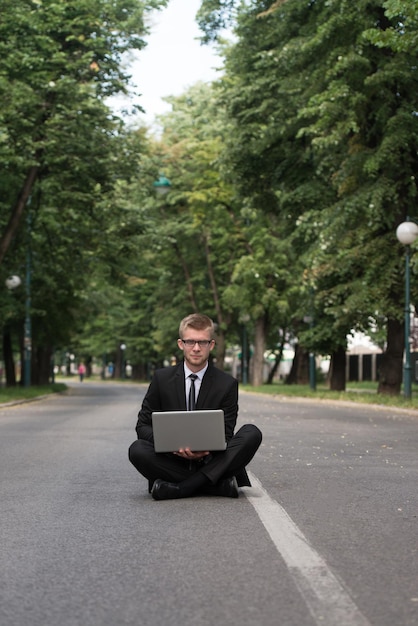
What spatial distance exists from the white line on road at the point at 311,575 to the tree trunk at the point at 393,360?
76.0 ft

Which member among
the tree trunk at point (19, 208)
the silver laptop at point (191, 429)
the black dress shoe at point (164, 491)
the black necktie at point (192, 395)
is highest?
the tree trunk at point (19, 208)

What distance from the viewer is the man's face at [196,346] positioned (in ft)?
26.8

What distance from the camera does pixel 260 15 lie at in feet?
101

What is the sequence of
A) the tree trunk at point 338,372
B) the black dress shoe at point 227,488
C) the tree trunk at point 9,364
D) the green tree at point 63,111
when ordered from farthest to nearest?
the tree trunk at point 9,364 → the tree trunk at point 338,372 → the green tree at point 63,111 → the black dress shoe at point 227,488

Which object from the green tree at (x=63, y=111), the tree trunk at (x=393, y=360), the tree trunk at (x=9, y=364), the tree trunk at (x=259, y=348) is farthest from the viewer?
the tree trunk at (x=259, y=348)

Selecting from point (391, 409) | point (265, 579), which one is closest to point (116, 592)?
point (265, 579)

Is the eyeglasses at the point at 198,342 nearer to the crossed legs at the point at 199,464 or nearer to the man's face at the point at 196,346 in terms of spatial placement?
the man's face at the point at 196,346

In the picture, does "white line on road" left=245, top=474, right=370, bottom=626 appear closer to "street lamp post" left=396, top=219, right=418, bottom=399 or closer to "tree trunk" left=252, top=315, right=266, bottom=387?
"street lamp post" left=396, top=219, right=418, bottom=399

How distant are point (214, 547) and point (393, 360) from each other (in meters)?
25.1

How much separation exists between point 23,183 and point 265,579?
29.2 m

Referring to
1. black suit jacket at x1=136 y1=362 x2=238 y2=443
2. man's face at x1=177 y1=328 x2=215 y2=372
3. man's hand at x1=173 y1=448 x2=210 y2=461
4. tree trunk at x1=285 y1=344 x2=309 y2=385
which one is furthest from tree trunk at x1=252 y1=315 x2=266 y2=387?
man's hand at x1=173 y1=448 x2=210 y2=461

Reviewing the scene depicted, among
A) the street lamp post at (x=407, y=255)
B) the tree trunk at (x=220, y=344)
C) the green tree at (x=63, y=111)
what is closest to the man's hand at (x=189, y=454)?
the street lamp post at (x=407, y=255)

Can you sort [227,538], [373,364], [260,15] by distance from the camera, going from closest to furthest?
[227,538] → [260,15] → [373,364]

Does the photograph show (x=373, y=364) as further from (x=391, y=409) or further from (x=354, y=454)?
(x=354, y=454)
